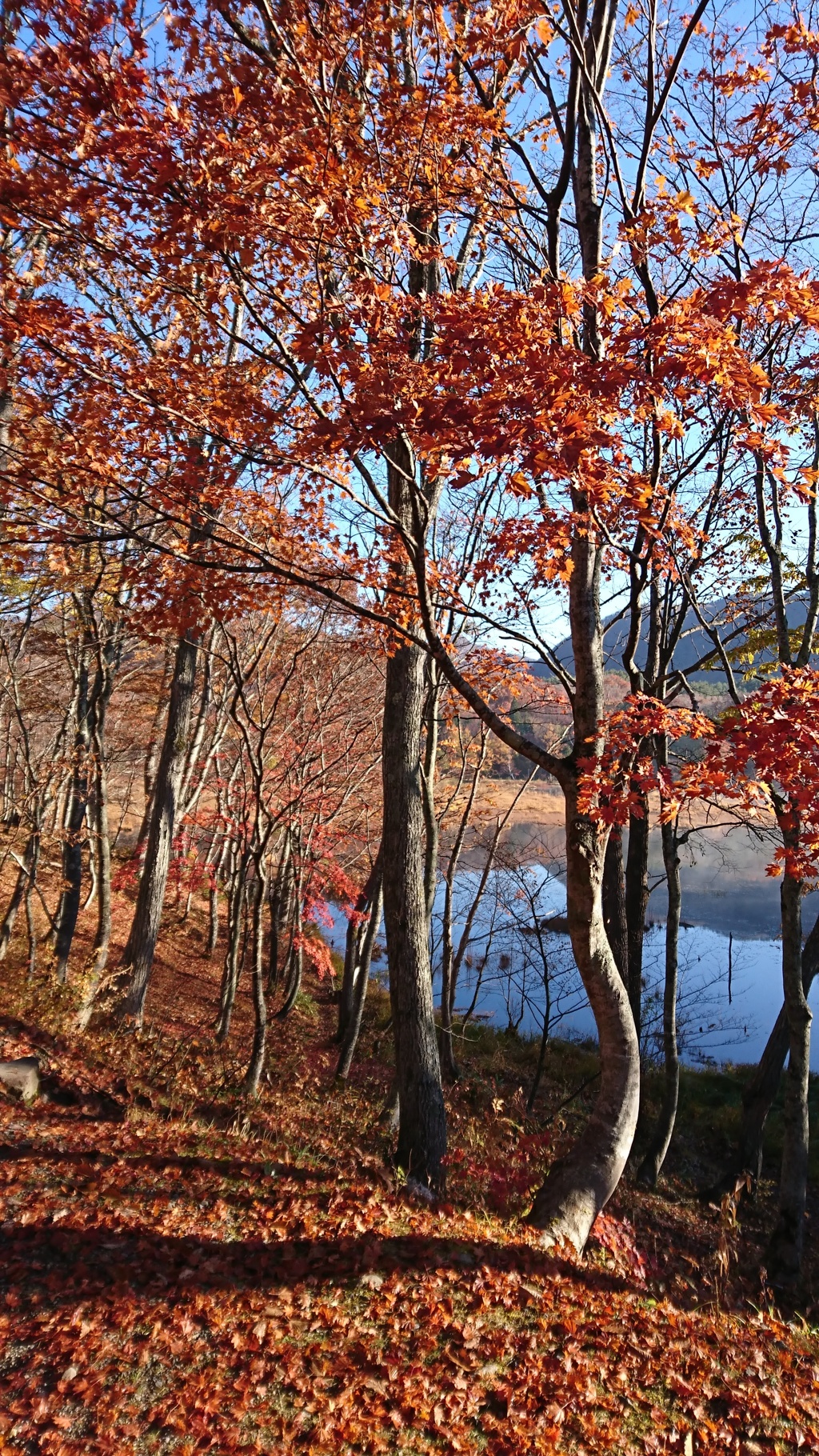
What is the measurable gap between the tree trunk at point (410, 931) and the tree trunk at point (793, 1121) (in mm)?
3823

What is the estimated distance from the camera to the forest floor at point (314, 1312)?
9.86 feet

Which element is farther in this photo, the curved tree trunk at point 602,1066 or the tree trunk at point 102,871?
the tree trunk at point 102,871

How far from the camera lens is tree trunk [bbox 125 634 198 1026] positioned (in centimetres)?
938

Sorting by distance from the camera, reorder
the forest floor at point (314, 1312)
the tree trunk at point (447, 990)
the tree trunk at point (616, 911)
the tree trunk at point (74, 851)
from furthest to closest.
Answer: the tree trunk at point (447, 990) → the tree trunk at point (74, 851) → the tree trunk at point (616, 911) → the forest floor at point (314, 1312)

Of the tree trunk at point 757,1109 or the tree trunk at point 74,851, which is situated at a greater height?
the tree trunk at point 74,851

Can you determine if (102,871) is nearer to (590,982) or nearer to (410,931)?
(410,931)

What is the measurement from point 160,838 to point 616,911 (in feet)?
20.1

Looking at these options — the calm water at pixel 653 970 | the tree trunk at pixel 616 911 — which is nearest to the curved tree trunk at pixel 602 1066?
the tree trunk at pixel 616 911

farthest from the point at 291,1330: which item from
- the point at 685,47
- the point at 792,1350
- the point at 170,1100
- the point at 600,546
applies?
the point at 685,47

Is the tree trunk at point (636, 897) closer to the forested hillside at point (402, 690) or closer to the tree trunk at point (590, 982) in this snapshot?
the forested hillside at point (402, 690)

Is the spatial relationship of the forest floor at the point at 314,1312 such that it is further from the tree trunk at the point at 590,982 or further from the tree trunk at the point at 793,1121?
the tree trunk at the point at 793,1121

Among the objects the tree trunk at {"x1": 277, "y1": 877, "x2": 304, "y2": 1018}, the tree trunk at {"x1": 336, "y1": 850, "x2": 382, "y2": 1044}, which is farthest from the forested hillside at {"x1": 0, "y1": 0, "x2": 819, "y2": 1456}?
the tree trunk at {"x1": 277, "y1": 877, "x2": 304, "y2": 1018}

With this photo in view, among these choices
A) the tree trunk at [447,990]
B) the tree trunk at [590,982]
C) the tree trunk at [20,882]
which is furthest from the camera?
the tree trunk at [447,990]

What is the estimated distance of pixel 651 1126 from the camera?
11055mm
